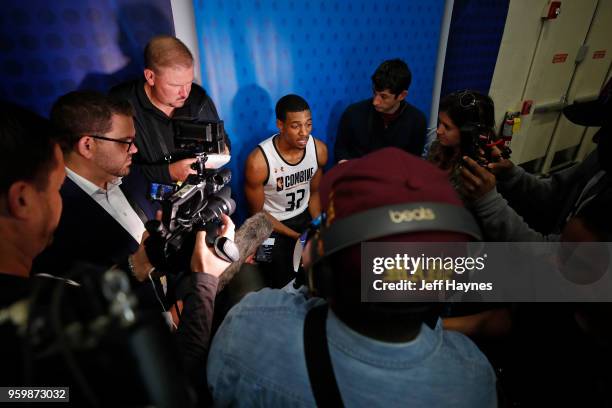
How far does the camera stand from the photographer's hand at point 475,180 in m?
1.59

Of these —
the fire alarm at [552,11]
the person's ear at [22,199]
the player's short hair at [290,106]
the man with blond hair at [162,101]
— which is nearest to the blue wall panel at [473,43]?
the fire alarm at [552,11]

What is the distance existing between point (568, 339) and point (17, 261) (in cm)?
171

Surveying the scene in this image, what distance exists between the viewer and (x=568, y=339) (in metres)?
1.07

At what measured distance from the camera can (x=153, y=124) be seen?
2250 millimetres

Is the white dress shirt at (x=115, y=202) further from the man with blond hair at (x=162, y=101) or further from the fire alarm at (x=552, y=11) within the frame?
the fire alarm at (x=552, y=11)

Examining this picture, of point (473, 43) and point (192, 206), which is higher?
point (473, 43)

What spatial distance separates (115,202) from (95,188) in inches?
4.8

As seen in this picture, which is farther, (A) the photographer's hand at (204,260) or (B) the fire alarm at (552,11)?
(B) the fire alarm at (552,11)

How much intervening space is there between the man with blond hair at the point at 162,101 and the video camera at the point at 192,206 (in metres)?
0.48

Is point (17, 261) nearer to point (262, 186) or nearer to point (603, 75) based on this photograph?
point (262, 186)

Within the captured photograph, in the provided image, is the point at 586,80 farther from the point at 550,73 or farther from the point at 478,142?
the point at 478,142

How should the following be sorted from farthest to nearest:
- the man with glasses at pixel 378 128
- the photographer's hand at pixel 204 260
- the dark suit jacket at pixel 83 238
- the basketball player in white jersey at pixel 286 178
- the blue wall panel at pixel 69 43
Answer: the man with glasses at pixel 378 128 < the basketball player in white jersey at pixel 286 178 < the blue wall panel at pixel 69 43 < the dark suit jacket at pixel 83 238 < the photographer's hand at pixel 204 260

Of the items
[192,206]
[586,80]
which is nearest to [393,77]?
[192,206]

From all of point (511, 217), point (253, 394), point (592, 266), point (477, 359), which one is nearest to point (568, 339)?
point (592, 266)
